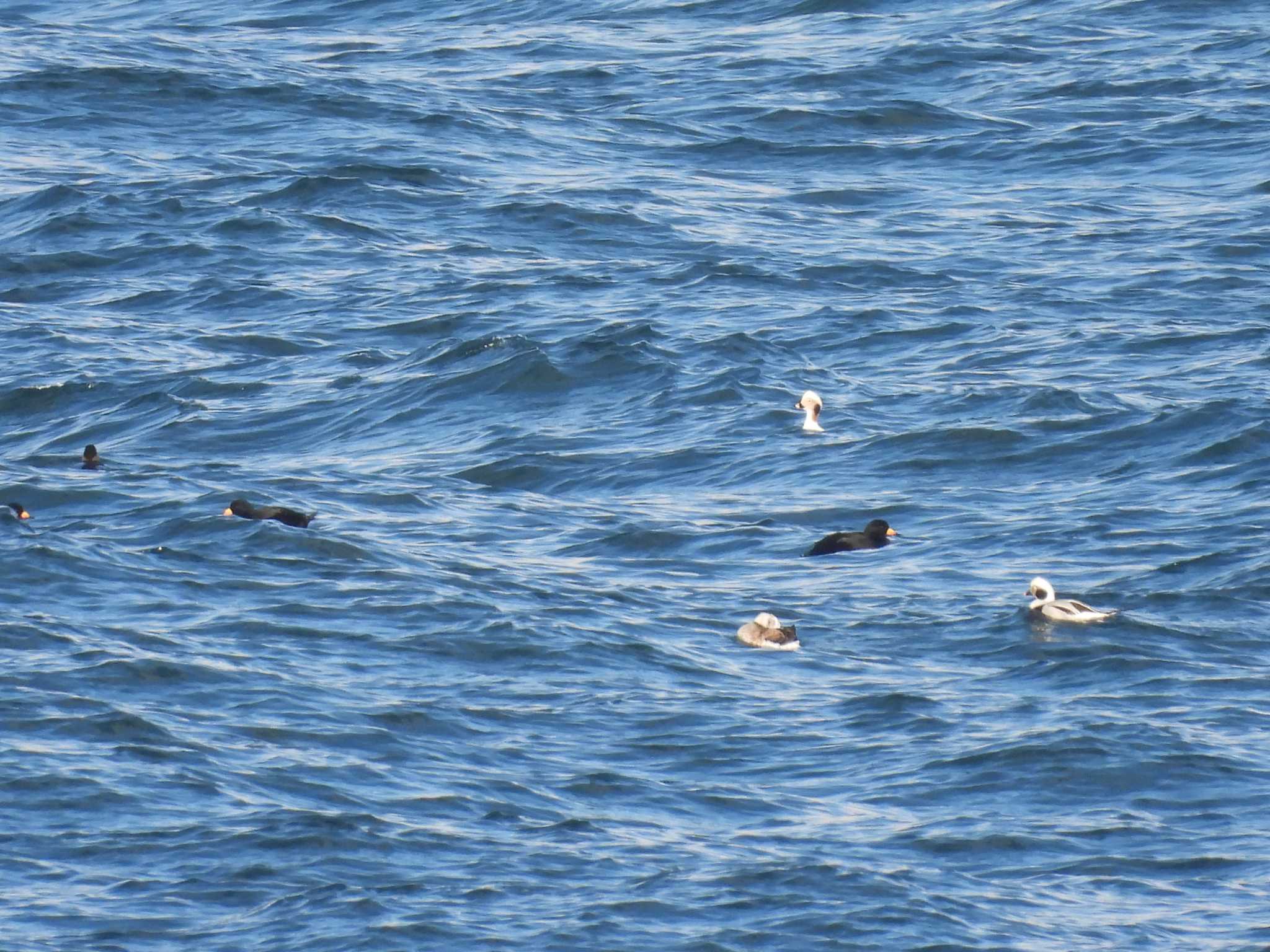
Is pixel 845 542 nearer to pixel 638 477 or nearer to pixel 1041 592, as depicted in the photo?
pixel 1041 592

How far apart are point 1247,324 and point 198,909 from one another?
15581mm

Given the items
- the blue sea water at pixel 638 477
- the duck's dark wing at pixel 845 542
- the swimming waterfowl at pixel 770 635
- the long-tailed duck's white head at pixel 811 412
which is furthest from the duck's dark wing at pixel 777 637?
the long-tailed duck's white head at pixel 811 412

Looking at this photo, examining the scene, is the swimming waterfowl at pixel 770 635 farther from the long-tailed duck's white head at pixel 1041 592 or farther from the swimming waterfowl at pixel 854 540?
the swimming waterfowl at pixel 854 540

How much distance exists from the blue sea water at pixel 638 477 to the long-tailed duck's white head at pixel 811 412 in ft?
0.73

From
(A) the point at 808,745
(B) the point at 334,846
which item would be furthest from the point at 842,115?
(B) the point at 334,846

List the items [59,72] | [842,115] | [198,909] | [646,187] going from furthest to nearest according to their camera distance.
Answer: [59,72] → [842,115] → [646,187] → [198,909]

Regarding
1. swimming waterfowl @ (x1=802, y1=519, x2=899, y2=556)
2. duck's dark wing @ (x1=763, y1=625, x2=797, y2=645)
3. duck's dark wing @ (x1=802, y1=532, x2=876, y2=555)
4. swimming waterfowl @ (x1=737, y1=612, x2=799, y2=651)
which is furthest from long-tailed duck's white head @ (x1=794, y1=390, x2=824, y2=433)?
duck's dark wing @ (x1=763, y1=625, x2=797, y2=645)

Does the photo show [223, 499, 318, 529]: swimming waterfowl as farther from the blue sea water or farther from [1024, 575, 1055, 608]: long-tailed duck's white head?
[1024, 575, 1055, 608]: long-tailed duck's white head

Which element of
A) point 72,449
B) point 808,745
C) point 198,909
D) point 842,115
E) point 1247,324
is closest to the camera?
point 198,909

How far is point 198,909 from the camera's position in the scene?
484 inches

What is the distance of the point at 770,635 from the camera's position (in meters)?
16.7

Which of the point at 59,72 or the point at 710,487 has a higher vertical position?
the point at 59,72

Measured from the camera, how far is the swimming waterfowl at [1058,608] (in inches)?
654

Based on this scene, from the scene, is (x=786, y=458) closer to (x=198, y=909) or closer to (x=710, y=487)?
(x=710, y=487)
